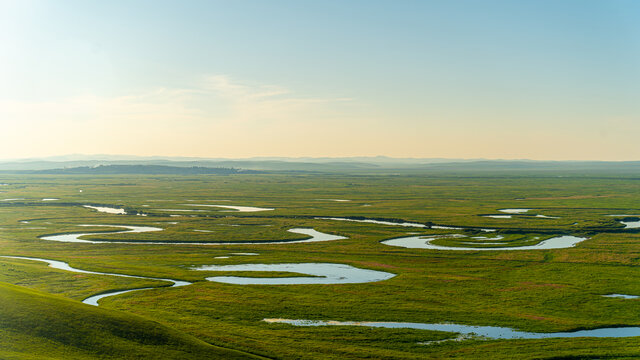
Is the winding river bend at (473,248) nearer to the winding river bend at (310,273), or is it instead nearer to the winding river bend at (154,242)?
the winding river bend at (154,242)

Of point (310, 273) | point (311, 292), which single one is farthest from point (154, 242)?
point (311, 292)

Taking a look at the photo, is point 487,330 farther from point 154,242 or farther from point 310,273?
point 154,242

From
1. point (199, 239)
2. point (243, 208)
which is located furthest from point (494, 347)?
point (243, 208)

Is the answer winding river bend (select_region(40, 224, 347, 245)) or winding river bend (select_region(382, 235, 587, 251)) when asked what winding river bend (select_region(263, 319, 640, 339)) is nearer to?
winding river bend (select_region(382, 235, 587, 251))

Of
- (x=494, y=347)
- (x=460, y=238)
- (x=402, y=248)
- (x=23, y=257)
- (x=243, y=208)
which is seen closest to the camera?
(x=494, y=347)

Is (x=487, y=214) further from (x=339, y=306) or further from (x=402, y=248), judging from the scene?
(x=339, y=306)

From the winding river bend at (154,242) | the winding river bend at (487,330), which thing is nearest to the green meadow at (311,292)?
the winding river bend at (487,330)

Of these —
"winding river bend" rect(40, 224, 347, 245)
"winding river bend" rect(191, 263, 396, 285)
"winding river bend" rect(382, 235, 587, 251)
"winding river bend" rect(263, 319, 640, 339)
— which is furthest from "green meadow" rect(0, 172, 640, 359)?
"winding river bend" rect(382, 235, 587, 251)
